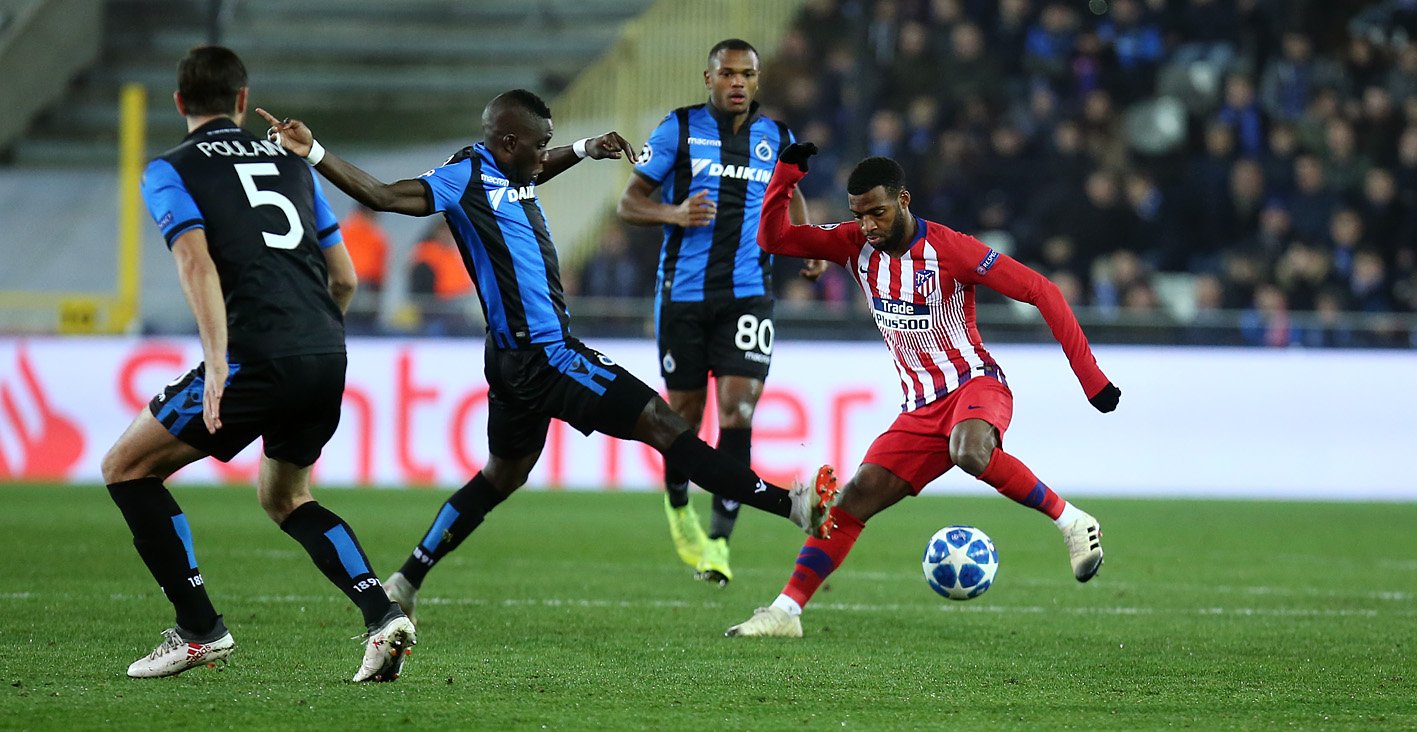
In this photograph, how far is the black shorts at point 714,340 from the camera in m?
8.33

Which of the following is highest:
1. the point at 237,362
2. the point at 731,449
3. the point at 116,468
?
the point at 237,362

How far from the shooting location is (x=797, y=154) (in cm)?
652

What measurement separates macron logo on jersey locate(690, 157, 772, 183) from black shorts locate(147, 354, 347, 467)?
326 cm

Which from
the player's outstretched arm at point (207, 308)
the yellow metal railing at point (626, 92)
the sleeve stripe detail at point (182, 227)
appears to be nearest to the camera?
the player's outstretched arm at point (207, 308)

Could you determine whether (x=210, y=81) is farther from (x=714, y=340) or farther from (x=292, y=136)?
(x=714, y=340)

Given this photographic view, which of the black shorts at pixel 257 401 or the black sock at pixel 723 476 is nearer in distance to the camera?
the black shorts at pixel 257 401

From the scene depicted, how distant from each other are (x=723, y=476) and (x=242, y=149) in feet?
6.33

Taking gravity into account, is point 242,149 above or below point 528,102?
below

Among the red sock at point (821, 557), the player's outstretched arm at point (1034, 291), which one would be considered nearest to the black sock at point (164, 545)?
the red sock at point (821, 557)

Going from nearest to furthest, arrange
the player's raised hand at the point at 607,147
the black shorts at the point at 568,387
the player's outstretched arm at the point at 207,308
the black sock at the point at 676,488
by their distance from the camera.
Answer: the player's outstretched arm at the point at 207,308
the black shorts at the point at 568,387
the player's raised hand at the point at 607,147
the black sock at the point at 676,488

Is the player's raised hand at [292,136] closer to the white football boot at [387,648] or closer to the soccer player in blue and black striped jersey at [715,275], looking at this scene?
the white football boot at [387,648]

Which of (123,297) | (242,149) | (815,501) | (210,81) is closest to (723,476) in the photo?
(815,501)

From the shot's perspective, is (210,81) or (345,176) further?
(345,176)

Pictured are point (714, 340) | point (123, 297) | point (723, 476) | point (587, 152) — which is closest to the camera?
point (723, 476)
